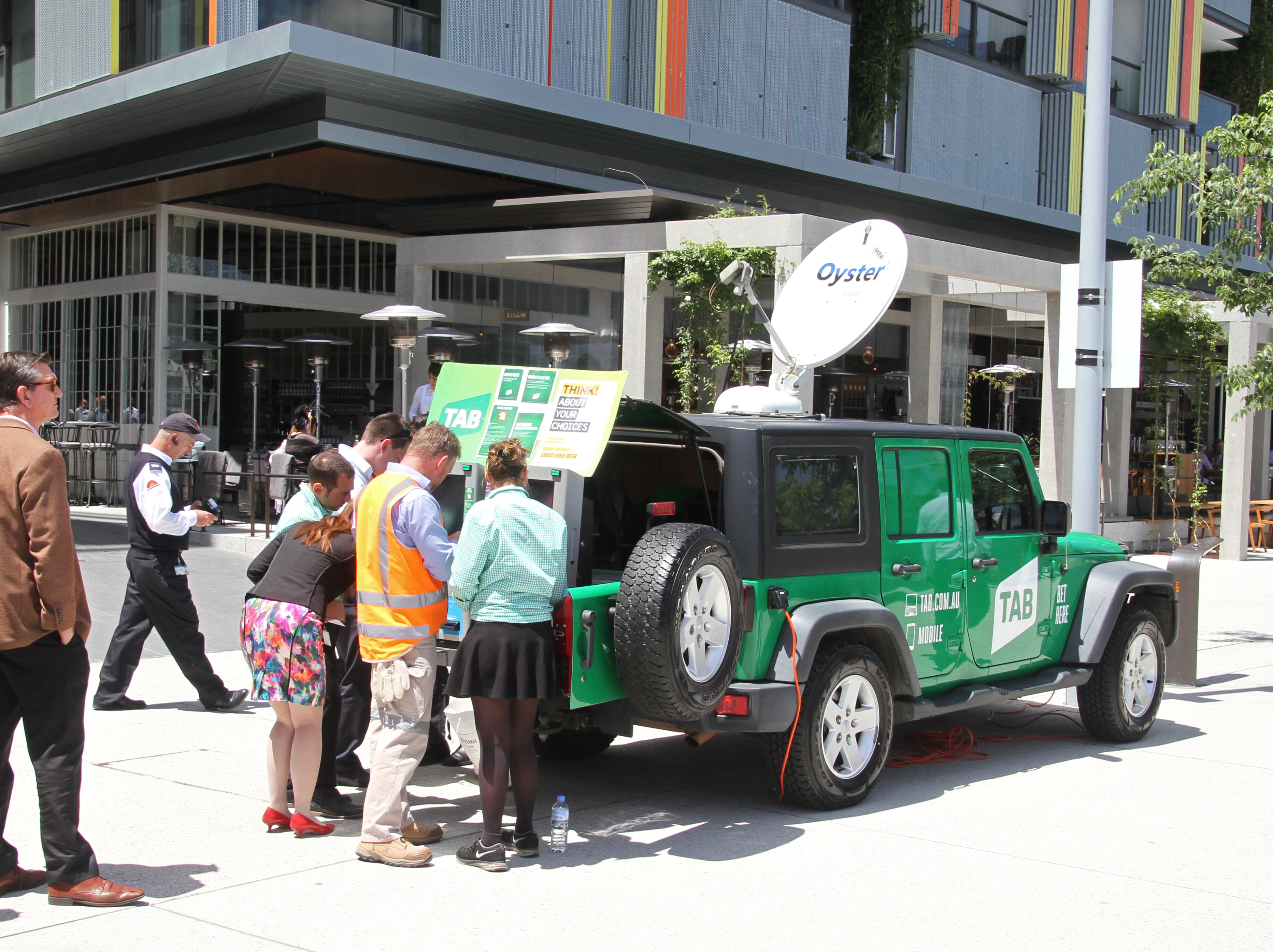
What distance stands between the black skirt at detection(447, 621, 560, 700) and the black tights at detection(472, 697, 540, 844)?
0.20 ft

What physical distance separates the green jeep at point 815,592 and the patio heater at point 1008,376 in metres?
14.1

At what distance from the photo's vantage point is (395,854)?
17.5 ft

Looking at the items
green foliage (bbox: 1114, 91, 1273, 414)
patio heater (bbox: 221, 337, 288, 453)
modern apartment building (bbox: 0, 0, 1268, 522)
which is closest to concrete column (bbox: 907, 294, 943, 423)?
modern apartment building (bbox: 0, 0, 1268, 522)

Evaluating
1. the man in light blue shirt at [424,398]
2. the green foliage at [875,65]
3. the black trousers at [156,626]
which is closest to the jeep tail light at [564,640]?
the black trousers at [156,626]

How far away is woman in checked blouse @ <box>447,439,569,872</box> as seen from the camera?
17.3ft

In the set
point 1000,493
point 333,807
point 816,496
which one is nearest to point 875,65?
point 1000,493

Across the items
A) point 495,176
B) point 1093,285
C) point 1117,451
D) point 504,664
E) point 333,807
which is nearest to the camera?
point 504,664

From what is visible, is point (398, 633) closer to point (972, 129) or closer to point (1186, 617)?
point (1186, 617)

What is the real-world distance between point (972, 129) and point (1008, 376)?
8.51 meters

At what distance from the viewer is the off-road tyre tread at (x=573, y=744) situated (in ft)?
23.7

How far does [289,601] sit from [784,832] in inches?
98.8

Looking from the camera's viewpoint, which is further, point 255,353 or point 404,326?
point 255,353

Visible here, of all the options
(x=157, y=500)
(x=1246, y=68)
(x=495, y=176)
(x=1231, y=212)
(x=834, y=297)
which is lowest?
(x=157, y=500)

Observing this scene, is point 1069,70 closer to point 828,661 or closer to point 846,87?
point 846,87
